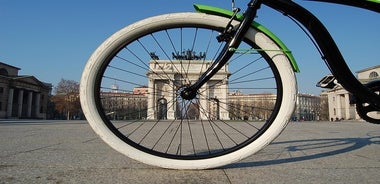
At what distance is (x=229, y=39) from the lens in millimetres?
2572

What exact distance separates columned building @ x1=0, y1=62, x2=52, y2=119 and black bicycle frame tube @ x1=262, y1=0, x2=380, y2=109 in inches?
3178

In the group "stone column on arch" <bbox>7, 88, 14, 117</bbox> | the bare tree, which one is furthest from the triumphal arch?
"stone column on arch" <bbox>7, 88, 14, 117</bbox>

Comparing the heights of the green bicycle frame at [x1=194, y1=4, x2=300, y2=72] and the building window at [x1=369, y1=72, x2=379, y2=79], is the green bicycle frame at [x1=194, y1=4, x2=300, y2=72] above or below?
below

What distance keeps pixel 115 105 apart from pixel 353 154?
9.50ft

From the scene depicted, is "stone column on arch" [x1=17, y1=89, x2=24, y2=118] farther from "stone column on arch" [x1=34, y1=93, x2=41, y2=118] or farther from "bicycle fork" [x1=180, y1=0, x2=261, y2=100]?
"bicycle fork" [x1=180, y1=0, x2=261, y2=100]

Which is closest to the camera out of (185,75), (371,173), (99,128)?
(99,128)

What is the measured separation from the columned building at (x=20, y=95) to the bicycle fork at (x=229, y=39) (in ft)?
263

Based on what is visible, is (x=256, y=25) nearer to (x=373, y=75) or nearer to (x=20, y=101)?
(x=20, y=101)

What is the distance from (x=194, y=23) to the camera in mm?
2539

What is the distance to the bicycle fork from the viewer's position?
2494mm

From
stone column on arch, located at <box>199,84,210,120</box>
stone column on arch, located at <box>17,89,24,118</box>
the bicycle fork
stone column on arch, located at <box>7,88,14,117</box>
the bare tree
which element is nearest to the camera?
the bicycle fork

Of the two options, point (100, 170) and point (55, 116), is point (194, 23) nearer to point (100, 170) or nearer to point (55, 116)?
point (100, 170)

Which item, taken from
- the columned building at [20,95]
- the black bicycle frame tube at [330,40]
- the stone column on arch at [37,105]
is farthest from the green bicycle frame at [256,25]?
the stone column on arch at [37,105]

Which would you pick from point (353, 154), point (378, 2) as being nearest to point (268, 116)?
point (378, 2)
